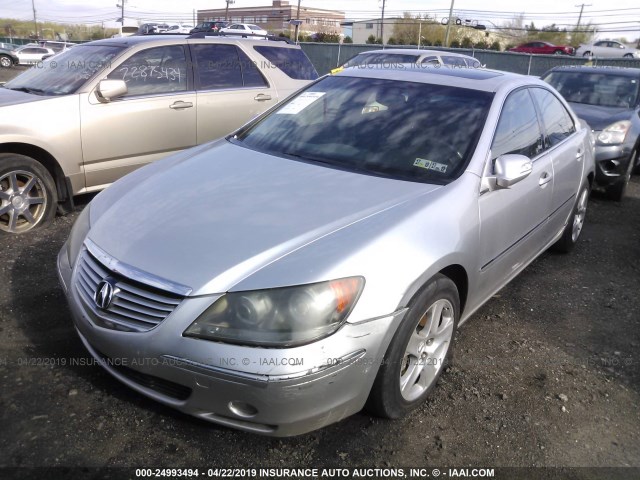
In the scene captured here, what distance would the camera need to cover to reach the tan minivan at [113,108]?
15.0ft

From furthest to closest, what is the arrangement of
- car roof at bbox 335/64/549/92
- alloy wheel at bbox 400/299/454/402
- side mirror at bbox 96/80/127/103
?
1. side mirror at bbox 96/80/127/103
2. car roof at bbox 335/64/549/92
3. alloy wheel at bbox 400/299/454/402

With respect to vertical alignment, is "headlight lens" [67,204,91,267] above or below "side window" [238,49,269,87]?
below

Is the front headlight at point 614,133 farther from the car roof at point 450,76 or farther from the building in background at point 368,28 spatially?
the building in background at point 368,28

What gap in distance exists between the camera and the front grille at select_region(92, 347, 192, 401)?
2.17m

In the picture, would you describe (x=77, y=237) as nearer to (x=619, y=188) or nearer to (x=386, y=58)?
(x=619, y=188)

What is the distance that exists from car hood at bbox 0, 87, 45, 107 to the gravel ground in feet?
5.28

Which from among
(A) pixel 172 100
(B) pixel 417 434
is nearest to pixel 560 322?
(B) pixel 417 434

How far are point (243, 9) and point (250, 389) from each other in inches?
3899

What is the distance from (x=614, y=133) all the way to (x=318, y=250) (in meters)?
6.10

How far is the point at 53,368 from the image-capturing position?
9.13ft

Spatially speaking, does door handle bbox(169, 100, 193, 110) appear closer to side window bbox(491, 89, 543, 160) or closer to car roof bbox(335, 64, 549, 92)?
car roof bbox(335, 64, 549, 92)

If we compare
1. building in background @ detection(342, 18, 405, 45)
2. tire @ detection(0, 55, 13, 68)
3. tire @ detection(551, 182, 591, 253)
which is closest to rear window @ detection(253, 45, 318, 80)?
tire @ detection(551, 182, 591, 253)

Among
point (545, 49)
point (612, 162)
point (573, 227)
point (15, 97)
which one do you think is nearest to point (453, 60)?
point (612, 162)

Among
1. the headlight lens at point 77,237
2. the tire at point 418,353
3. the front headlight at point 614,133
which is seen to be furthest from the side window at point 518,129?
the front headlight at point 614,133
